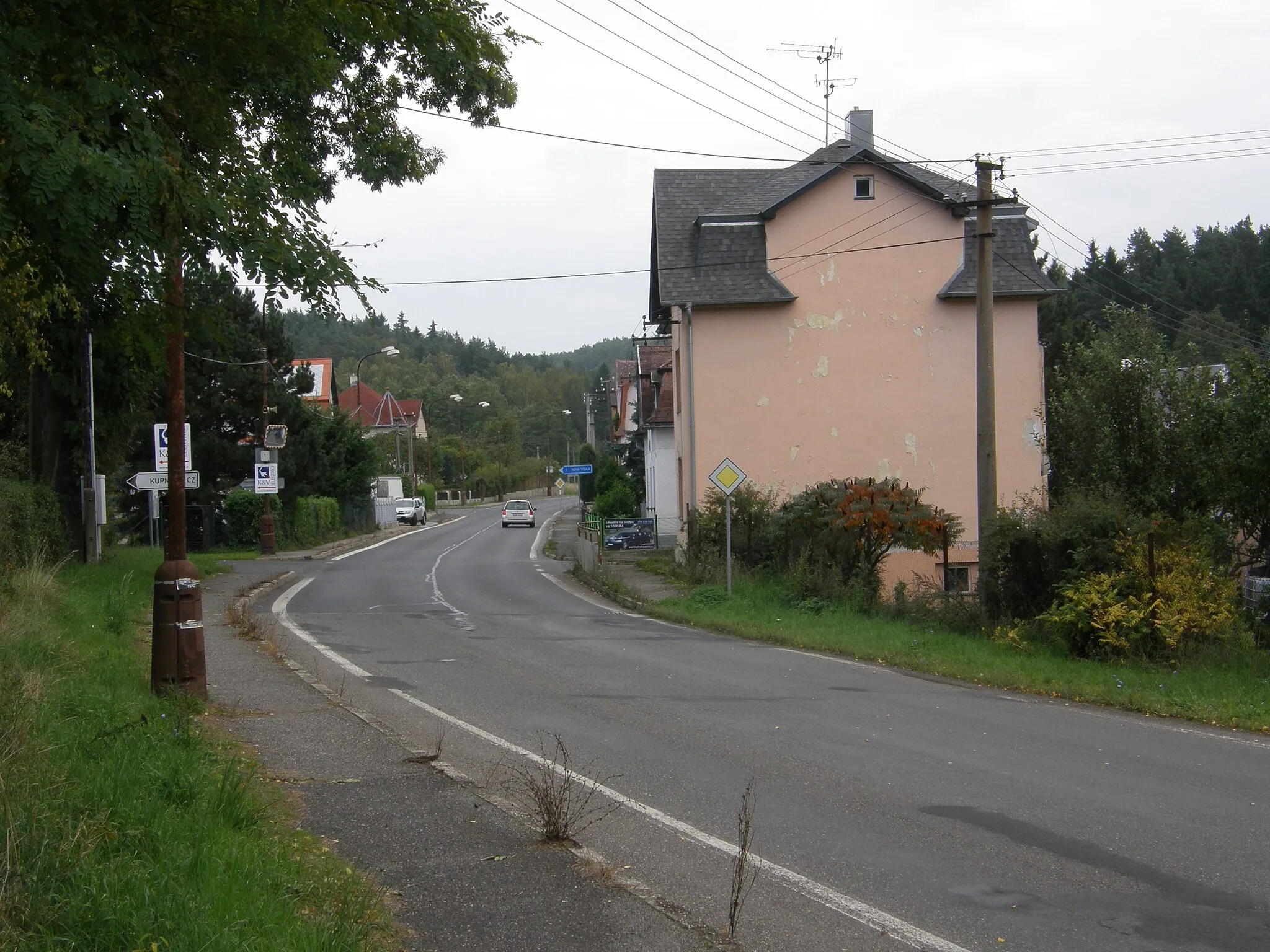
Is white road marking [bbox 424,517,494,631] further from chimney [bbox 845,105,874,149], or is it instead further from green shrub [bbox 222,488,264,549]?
chimney [bbox 845,105,874,149]

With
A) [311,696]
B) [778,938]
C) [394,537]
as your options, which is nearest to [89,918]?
[778,938]

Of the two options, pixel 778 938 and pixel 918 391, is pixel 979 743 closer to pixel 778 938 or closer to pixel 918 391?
pixel 778 938

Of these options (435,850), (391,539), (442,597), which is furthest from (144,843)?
(391,539)

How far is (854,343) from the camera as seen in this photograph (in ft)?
97.7

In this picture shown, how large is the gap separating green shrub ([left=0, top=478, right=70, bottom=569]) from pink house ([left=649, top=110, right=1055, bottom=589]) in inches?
585

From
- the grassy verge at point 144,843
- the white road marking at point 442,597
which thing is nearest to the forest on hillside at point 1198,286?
the white road marking at point 442,597

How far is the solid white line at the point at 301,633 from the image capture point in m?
13.7

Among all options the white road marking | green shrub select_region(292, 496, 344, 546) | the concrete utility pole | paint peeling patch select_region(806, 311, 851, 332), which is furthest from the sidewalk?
green shrub select_region(292, 496, 344, 546)

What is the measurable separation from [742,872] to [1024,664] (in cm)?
1067

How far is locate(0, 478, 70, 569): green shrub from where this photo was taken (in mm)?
16938

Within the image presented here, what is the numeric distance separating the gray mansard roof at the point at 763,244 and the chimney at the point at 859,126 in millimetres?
1844

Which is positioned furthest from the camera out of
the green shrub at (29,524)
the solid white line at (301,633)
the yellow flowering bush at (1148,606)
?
the green shrub at (29,524)

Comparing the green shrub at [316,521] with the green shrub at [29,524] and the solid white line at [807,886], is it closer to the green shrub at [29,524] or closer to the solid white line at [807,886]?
the green shrub at [29,524]

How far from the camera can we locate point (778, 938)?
16.7 ft
